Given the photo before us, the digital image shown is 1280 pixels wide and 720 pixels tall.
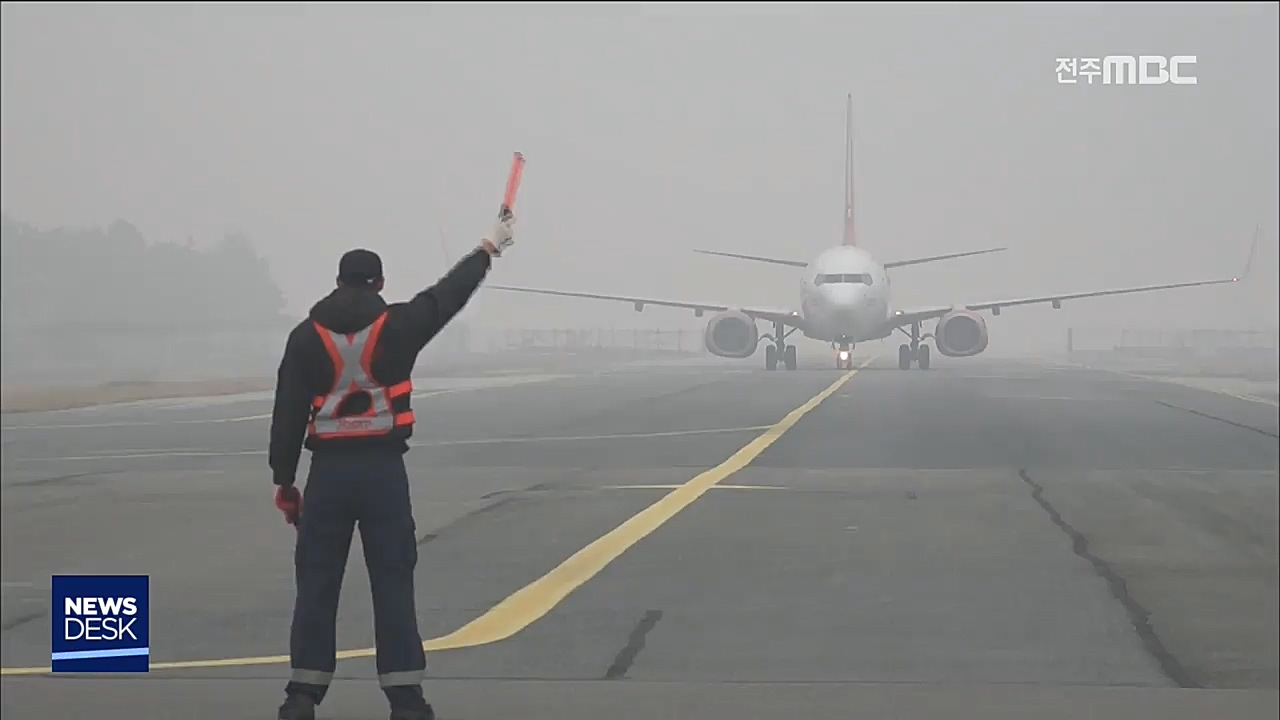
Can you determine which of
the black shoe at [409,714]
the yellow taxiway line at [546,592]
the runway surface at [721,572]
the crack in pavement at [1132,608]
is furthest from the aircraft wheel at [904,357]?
the black shoe at [409,714]

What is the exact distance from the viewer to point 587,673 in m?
9.89

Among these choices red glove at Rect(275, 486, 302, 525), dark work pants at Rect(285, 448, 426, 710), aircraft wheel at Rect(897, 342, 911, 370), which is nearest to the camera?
dark work pants at Rect(285, 448, 426, 710)

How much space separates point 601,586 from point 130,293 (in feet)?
192

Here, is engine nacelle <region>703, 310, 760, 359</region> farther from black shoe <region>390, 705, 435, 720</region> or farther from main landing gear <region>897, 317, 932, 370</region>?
black shoe <region>390, 705, 435, 720</region>

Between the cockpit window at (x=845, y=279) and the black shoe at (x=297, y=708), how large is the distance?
2037 inches

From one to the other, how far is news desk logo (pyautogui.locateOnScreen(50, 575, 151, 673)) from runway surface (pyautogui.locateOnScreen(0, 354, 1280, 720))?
19 centimetres

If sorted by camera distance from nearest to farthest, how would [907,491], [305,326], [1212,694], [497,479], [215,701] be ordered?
1. [305,326]
2. [215,701]
3. [1212,694]
4. [907,491]
5. [497,479]

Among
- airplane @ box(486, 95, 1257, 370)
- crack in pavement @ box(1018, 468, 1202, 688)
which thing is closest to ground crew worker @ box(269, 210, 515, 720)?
crack in pavement @ box(1018, 468, 1202, 688)

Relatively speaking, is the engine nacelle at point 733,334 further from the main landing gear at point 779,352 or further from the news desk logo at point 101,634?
the news desk logo at point 101,634

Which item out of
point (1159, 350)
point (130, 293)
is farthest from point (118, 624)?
point (1159, 350)

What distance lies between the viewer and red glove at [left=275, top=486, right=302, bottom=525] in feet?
24.2

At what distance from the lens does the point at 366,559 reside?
754cm

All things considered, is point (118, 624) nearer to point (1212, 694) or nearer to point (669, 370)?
point (1212, 694)

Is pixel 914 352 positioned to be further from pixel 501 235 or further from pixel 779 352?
pixel 501 235
